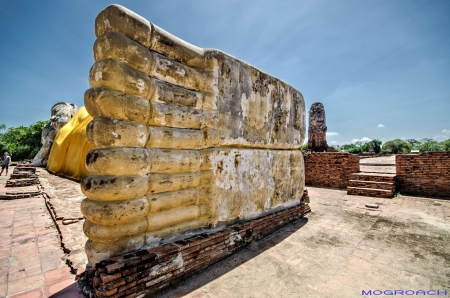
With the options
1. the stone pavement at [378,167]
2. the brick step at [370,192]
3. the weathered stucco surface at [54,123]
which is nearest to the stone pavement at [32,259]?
the brick step at [370,192]

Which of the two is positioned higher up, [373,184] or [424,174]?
[424,174]

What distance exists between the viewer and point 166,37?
2.56m

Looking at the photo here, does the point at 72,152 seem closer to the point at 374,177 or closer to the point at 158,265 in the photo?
the point at 158,265

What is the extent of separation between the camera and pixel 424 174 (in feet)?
22.4

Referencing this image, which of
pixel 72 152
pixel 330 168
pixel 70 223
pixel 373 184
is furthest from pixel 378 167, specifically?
pixel 72 152

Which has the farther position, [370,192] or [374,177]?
[374,177]

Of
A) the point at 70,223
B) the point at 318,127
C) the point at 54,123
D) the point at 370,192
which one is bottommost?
the point at 70,223

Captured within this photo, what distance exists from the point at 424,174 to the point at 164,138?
27.7 feet

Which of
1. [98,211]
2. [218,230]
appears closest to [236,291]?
[218,230]

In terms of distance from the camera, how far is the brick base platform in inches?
76.4

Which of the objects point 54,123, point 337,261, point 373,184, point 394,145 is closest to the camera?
point 337,261

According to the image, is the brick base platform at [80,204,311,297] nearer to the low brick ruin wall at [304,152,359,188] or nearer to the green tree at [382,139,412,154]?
the low brick ruin wall at [304,152,359,188]

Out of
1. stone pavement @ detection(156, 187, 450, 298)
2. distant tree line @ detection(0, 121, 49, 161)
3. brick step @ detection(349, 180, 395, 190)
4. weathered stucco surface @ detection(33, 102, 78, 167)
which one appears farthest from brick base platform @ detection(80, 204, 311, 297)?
distant tree line @ detection(0, 121, 49, 161)

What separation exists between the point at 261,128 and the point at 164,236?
2.44 m
